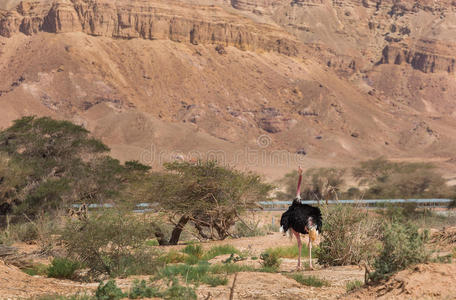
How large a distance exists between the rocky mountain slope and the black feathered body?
70.6 m

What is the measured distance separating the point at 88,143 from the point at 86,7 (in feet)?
292

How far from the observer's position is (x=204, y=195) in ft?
70.1

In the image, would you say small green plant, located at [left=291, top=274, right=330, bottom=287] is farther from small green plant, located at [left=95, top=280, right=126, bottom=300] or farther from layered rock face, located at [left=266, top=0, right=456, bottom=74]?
layered rock face, located at [left=266, top=0, right=456, bottom=74]

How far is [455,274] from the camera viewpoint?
7.96 meters

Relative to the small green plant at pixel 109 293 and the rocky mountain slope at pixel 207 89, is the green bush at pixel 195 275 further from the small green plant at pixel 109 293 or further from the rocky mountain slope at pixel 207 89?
the rocky mountain slope at pixel 207 89

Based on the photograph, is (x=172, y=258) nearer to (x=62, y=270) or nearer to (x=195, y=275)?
(x=62, y=270)

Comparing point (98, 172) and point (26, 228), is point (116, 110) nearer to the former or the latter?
point (98, 172)

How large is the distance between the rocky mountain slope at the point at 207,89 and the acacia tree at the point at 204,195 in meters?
61.3

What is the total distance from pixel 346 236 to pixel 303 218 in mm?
1004

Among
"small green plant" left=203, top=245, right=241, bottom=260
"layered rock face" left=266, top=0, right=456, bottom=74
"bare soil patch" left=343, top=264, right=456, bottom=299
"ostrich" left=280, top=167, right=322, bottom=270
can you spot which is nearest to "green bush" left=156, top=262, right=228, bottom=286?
"bare soil patch" left=343, top=264, right=456, bottom=299

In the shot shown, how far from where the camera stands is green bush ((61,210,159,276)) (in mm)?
12547

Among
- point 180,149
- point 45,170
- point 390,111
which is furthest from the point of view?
point 390,111

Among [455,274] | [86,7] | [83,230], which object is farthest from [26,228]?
[86,7]

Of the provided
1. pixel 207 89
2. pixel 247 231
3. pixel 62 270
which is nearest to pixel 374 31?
pixel 207 89
